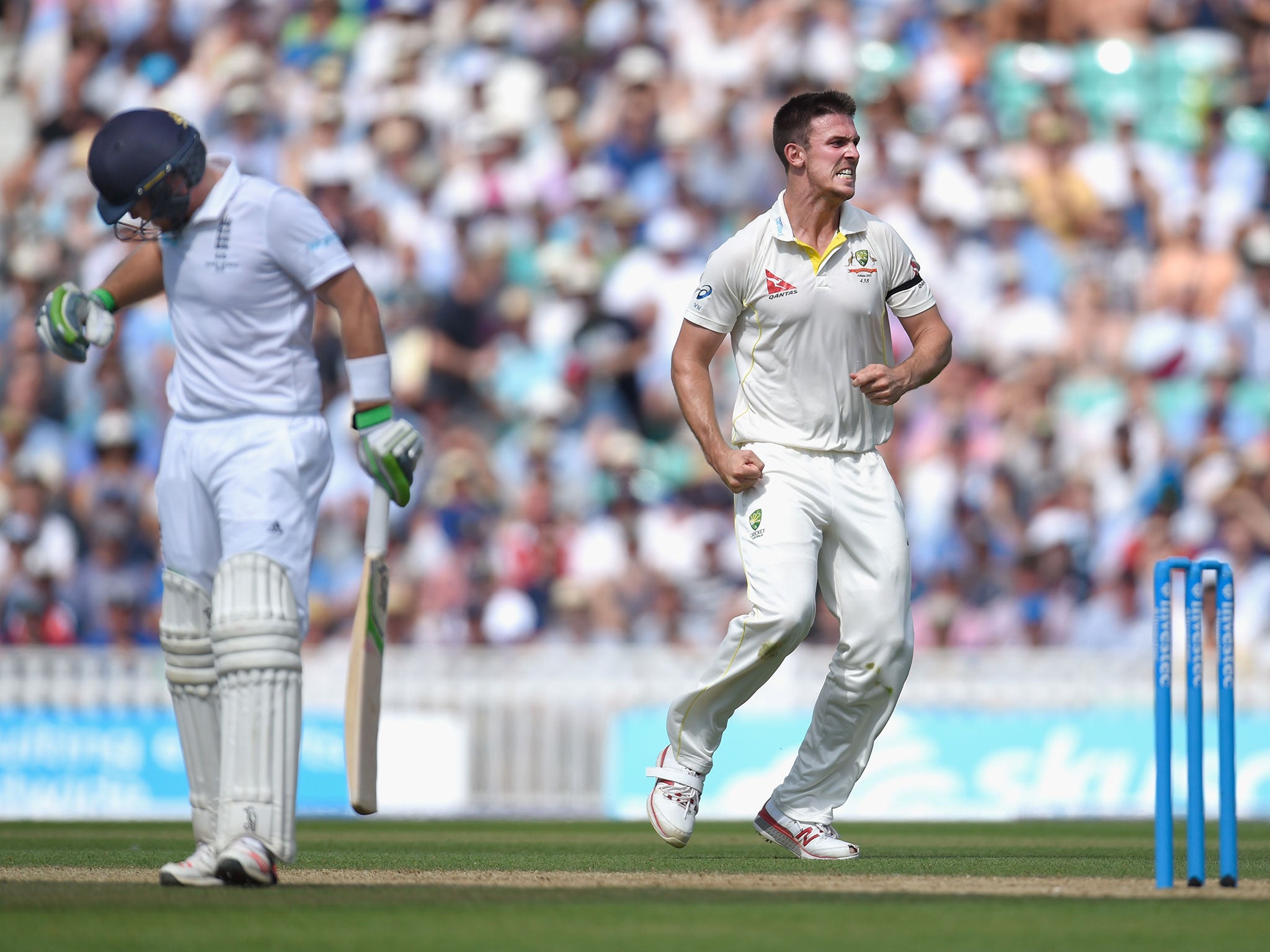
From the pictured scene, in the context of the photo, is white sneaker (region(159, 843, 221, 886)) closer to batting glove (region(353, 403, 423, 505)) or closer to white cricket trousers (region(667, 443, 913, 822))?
batting glove (region(353, 403, 423, 505))

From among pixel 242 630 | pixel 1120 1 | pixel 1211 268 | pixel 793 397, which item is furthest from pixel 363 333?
pixel 1120 1

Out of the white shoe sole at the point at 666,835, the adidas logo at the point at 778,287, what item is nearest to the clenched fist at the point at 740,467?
the adidas logo at the point at 778,287

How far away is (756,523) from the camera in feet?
20.7

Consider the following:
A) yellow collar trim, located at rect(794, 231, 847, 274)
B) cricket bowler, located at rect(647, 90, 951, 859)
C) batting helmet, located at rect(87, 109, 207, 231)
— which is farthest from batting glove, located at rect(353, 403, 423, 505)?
yellow collar trim, located at rect(794, 231, 847, 274)

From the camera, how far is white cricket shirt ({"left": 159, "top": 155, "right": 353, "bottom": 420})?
217 inches

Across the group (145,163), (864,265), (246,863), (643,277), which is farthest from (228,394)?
(643,277)

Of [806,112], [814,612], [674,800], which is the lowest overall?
Answer: [674,800]

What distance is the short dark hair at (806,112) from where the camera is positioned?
21.2 feet

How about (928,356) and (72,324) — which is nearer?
(72,324)

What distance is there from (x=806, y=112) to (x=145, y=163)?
2.20 metres

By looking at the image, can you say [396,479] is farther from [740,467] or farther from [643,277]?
[643,277]

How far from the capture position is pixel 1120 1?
16125 millimetres

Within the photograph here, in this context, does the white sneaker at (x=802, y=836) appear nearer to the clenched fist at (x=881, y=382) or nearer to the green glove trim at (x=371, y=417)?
the clenched fist at (x=881, y=382)

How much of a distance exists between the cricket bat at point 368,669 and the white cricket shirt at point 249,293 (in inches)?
16.5
